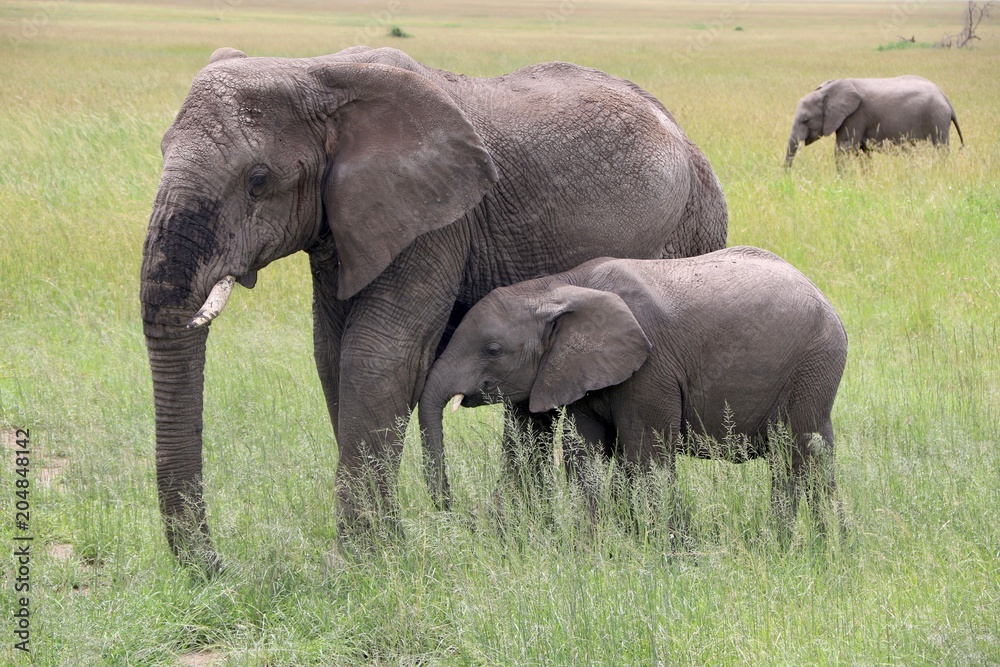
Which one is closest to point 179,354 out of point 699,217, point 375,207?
point 375,207

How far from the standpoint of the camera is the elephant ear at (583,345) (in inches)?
195

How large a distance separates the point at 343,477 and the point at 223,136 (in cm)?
150

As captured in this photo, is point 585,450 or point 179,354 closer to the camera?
point 179,354

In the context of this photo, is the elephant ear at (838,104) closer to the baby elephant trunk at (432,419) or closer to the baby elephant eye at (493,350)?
the baby elephant eye at (493,350)

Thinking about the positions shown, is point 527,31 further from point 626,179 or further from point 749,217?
point 626,179

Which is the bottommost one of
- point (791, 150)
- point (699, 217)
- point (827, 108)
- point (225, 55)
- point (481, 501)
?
point (791, 150)

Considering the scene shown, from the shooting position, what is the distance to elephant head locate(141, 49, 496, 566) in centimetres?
441

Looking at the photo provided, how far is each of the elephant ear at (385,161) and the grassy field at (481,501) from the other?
1.12 metres

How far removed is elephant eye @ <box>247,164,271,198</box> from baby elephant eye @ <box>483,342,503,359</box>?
1.13 meters

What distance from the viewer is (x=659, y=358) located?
5113mm

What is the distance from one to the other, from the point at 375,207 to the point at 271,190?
0.42 meters

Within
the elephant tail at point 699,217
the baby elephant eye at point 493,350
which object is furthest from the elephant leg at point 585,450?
the elephant tail at point 699,217

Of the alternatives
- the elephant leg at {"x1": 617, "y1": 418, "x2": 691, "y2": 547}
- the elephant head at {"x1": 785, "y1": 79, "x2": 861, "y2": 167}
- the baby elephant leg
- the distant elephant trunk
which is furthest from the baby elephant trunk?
the elephant head at {"x1": 785, "y1": 79, "x2": 861, "y2": 167}

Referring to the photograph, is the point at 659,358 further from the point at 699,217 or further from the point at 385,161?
the point at 385,161
